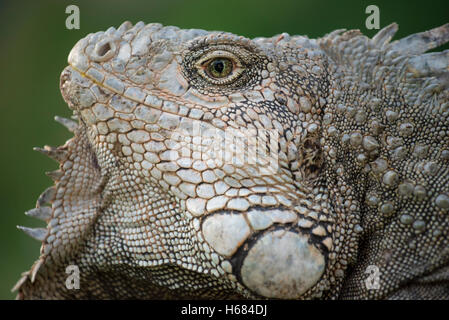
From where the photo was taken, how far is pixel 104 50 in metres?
2.66

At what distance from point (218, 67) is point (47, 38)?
6.40 m

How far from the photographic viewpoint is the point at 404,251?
98.8 inches

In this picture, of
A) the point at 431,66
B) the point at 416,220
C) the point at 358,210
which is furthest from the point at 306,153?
the point at 431,66

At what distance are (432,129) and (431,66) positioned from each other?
1.19ft

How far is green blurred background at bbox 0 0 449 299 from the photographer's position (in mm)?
6168

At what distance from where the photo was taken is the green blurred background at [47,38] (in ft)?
20.2

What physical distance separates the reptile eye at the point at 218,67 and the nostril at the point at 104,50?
493mm

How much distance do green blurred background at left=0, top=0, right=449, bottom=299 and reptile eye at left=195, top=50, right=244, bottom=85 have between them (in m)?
3.74
